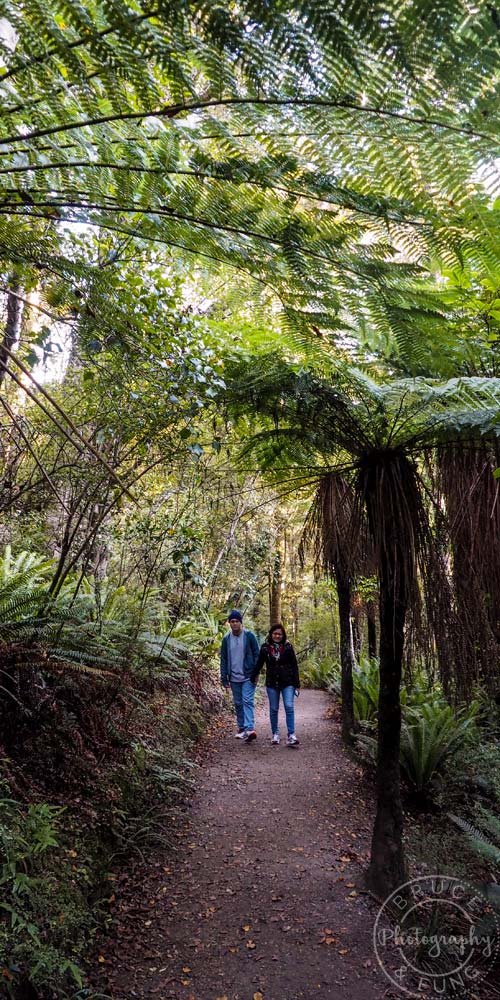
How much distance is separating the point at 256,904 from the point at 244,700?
3327 mm

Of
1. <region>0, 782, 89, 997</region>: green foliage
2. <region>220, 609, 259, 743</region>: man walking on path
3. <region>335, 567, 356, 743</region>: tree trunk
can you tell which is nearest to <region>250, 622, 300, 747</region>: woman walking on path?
<region>220, 609, 259, 743</region>: man walking on path

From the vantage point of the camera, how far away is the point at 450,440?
9.89 ft

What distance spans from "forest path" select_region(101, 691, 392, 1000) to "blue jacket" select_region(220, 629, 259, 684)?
140 cm

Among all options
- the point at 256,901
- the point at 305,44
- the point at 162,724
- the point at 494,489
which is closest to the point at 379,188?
the point at 305,44

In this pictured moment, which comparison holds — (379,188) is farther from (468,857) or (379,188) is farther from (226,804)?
(226,804)

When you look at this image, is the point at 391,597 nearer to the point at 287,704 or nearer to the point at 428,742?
the point at 428,742

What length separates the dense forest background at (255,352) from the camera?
1.22m

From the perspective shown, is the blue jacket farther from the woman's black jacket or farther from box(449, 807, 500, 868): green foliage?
box(449, 807, 500, 868): green foliage

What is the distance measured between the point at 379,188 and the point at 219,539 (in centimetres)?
987

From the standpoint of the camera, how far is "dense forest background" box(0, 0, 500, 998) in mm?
1217

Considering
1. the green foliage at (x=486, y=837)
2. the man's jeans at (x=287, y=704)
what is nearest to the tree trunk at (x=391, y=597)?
the green foliage at (x=486, y=837)

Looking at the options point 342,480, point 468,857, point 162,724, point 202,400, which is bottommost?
point 468,857

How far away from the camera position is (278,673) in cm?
665

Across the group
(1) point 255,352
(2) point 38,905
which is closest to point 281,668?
(2) point 38,905
